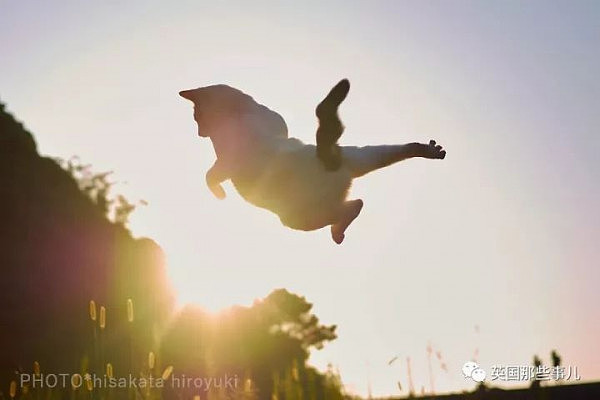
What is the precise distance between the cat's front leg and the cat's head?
11.0 inches

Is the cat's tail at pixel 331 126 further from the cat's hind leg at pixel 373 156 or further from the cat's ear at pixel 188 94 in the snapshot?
the cat's ear at pixel 188 94

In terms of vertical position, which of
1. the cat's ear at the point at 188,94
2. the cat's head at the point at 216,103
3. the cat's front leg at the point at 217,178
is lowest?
the cat's front leg at the point at 217,178

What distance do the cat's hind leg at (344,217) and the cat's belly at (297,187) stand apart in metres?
0.12

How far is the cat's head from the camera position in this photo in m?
6.47

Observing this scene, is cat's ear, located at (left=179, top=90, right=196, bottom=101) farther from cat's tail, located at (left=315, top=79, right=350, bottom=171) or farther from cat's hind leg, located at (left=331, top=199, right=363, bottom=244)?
cat's hind leg, located at (left=331, top=199, right=363, bottom=244)

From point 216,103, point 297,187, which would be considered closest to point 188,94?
point 216,103

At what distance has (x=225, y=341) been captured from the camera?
2831 cm

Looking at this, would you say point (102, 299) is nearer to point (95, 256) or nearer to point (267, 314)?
point (95, 256)

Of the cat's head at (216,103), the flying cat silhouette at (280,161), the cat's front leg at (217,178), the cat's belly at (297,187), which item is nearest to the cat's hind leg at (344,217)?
the flying cat silhouette at (280,161)

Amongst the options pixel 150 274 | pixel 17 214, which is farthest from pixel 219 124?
pixel 150 274

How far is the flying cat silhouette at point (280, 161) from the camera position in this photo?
6.17 metres

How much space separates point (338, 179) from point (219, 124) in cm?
102

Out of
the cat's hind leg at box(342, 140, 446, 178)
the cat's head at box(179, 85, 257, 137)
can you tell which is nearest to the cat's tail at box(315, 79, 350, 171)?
the cat's hind leg at box(342, 140, 446, 178)

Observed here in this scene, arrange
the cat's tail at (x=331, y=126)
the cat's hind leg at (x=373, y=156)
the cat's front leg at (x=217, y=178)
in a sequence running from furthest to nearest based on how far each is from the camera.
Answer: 1. the cat's front leg at (x=217, y=178)
2. the cat's hind leg at (x=373, y=156)
3. the cat's tail at (x=331, y=126)
